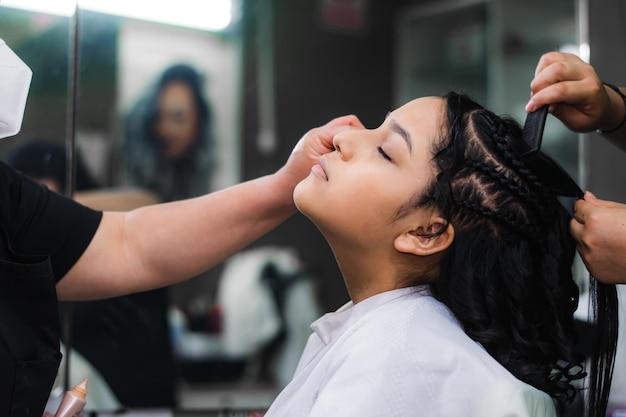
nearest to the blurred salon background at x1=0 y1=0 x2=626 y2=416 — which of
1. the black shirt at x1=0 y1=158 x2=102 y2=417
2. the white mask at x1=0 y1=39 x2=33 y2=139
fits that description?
the black shirt at x1=0 y1=158 x2=102 y2=417

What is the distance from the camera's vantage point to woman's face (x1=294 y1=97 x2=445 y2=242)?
48.6 inches

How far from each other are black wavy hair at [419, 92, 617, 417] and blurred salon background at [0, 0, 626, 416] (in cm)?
105

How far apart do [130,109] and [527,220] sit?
162cm

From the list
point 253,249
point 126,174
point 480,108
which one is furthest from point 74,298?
point 253,249

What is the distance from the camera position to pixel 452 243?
Answer: 1250 mm

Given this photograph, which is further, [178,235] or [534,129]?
[178,235]

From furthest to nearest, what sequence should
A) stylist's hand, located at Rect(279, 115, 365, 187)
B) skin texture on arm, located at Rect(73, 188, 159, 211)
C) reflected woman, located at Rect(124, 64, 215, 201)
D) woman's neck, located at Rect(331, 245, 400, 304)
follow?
reflected woman, located at Rect(124, 64, 215, 201) < skin texture on arm, located at Rect(73, 188, 159, 211) < stylist's hand, located at Rect(279, 115, 365, 187) < woman's neck, located at Rect(331, 245, 400, 304)

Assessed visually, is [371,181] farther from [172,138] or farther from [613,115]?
[172,138]

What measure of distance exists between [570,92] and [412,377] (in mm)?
567

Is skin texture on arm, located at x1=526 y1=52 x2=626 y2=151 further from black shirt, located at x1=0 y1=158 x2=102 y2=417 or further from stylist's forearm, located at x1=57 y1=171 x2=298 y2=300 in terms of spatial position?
black shirt, located at x1=0 y1=158 x2=102 y2=417

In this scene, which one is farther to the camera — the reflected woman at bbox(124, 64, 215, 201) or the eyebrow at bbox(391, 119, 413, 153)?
the reflected woman at bbox(124, 64, 215, 201)

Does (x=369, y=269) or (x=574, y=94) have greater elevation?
(x=574, y=94)

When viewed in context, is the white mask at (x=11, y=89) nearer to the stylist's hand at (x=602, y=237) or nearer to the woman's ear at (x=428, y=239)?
the woman's ear at (x=428, y=239)

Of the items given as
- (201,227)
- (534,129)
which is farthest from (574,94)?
(201,227)
